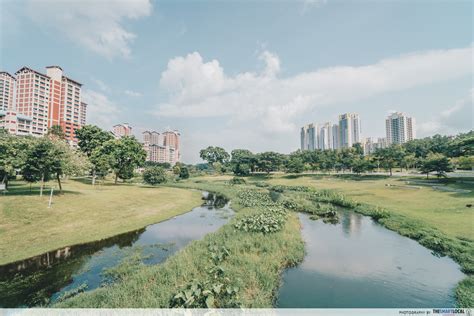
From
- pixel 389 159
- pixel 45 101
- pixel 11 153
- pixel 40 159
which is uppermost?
pixel 45 101

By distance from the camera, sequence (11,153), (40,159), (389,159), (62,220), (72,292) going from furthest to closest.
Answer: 1. (389,159)
2. (11,153)
3. (40,159)
4. (62,220)
5. (72,292)

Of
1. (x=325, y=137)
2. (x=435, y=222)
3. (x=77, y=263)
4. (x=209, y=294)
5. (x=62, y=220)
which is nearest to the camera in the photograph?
(x=209, y=294)

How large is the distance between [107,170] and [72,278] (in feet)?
139

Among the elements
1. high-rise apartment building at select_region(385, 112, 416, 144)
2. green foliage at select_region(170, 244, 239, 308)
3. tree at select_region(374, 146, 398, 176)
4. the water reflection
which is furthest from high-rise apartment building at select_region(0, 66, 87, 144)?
high-rise apartment building at select_region(385, 112, 416, 144)

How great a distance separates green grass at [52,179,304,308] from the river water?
1.08 metres

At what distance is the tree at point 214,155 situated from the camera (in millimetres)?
135125

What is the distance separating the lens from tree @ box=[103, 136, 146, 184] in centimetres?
5103

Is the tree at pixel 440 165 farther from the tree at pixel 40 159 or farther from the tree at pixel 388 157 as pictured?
the tree at pixel 40 159

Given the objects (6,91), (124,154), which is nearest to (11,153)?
(124,154)

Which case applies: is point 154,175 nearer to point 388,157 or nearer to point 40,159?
point 40,159

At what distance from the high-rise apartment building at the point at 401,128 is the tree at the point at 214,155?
123 metres

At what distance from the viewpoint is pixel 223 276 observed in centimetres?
1143

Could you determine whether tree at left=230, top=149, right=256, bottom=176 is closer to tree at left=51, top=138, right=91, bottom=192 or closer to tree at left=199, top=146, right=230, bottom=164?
tree at left=199, top=146, right=230, bottom=164

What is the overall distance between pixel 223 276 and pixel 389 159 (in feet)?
258
